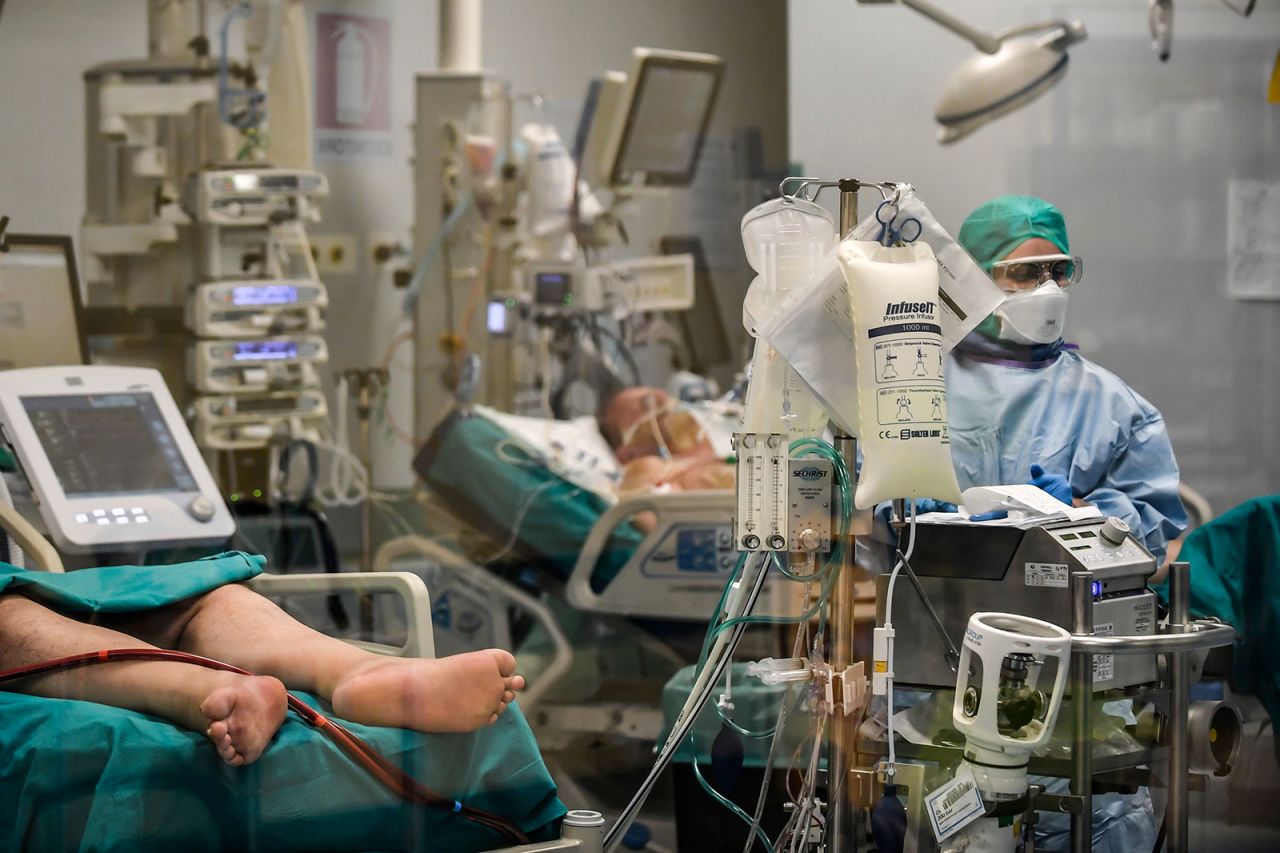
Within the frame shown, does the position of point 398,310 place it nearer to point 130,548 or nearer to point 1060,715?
point 130,548

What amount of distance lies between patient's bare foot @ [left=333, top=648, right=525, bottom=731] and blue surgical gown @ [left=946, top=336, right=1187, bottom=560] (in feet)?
2.65

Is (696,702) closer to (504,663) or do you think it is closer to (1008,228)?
(504,663)

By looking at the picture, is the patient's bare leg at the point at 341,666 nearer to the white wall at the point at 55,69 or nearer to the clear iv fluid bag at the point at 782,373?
the clear iv fluid bag at the point at 782,373

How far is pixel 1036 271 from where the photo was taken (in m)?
2.24

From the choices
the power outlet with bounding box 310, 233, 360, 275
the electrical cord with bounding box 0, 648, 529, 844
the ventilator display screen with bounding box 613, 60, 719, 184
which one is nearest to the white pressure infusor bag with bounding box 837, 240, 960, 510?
the electrical cord with bounding box 0, 648, 529, 844

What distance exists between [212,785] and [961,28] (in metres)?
2.94

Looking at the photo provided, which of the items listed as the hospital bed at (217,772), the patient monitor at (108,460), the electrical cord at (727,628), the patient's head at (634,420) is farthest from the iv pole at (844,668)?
the patient's head at (634,420)

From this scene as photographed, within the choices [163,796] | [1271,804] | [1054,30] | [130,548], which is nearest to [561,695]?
[130,548]

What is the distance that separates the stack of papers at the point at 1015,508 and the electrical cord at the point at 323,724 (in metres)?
0.71

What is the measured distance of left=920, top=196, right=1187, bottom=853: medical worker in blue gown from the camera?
2.20 meters

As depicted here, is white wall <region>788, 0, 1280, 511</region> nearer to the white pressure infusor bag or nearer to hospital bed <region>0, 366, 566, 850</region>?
the white pressure infusor bag

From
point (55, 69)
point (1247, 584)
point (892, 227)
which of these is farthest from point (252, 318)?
point (1247, 584)

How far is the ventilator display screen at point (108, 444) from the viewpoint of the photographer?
2.43 m

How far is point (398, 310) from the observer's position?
4.88m
